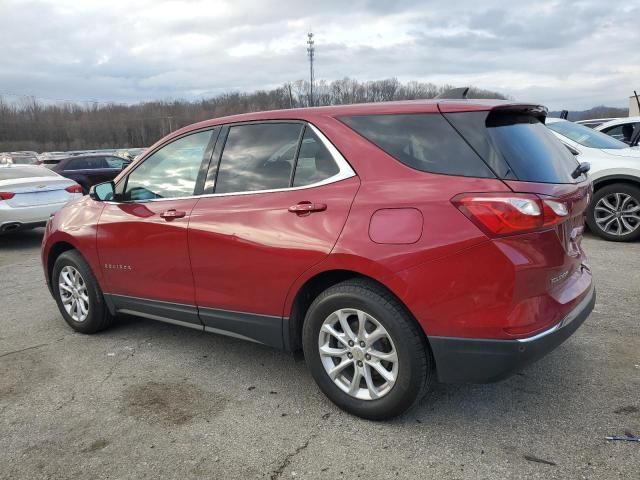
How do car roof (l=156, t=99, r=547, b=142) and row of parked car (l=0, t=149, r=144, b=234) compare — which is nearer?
car roof (l=156, t=99, r=547, b=142)

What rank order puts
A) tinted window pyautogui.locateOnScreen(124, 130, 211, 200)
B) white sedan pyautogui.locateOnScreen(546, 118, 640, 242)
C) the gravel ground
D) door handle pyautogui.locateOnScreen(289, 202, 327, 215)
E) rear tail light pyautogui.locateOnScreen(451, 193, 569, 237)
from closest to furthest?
rear tail light pyautogui.locateOnScreen(451, 193, 569, 237) < the gravel ground < door handle pyautogui.locateOnScreen(289, 202, 327, 215) < tinted window pyautogui.locateOnScreen(124, 130, 211, 200) < white sedan pyautogui.locateOnScreen(546, 118, 640, 242)

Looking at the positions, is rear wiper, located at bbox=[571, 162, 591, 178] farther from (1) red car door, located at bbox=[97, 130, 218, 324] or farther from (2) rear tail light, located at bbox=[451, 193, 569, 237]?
(1) red car door, located at bbox=[97, 130, 218, 324]

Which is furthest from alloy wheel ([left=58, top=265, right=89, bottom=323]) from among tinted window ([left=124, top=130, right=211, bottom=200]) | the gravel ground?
tinted window ([left=124, top=130, right=211, bottom=200])

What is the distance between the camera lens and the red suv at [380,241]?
8.57ft

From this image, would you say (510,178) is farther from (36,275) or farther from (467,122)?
(36,275)

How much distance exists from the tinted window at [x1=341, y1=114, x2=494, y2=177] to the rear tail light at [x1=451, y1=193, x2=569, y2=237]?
15 centimetres

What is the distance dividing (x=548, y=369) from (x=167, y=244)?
2736 millimetres

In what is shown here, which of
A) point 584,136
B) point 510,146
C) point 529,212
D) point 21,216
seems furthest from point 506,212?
point 21,216

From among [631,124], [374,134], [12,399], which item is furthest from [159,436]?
[631,124]

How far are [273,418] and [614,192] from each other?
6245 millimetres

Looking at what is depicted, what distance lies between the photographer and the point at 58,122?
3282 inches

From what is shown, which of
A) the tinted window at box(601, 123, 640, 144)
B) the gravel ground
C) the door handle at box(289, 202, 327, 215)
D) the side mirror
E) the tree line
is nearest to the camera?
the gravel ground

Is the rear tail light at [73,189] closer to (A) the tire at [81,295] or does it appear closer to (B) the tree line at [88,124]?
(A) the tire at [81,295]

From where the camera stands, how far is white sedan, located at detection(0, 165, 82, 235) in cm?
872
